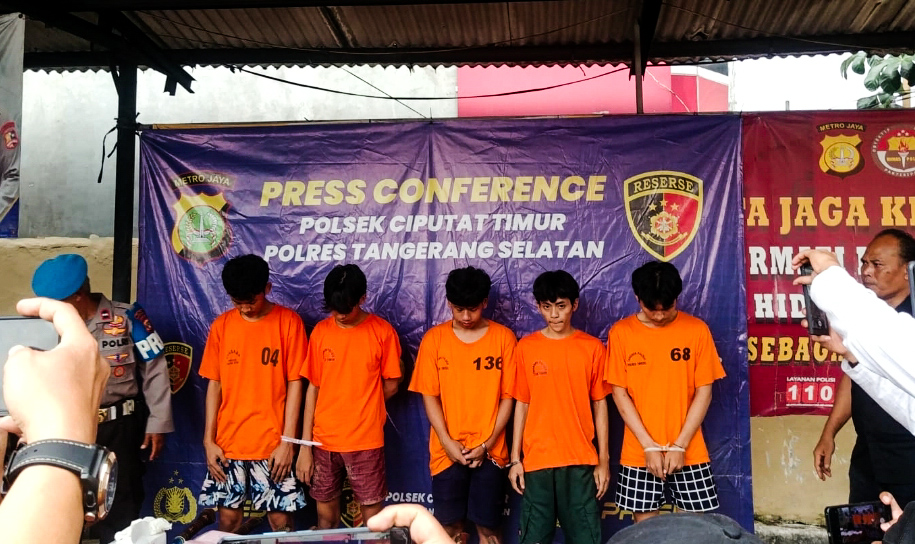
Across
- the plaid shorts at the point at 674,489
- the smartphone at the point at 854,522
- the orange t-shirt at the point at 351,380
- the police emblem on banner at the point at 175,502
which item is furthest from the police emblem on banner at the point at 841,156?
the police emblem on banner at the point at 175,502

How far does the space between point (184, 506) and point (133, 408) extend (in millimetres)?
717

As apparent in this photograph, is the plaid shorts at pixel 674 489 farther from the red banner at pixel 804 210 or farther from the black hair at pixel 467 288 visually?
the black hair at pixel 467 288

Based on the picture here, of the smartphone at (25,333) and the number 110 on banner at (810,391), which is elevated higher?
the smartphone at (25,333)

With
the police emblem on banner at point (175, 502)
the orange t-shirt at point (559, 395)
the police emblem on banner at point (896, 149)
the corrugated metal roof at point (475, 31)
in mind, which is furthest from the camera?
the police emblem on banner at point (175, 502)

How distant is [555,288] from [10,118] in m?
2.57

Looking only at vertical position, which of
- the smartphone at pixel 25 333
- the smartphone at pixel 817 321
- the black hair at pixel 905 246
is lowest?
the smartphone at pixel 25 333

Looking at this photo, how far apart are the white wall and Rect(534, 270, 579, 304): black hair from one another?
241 cm

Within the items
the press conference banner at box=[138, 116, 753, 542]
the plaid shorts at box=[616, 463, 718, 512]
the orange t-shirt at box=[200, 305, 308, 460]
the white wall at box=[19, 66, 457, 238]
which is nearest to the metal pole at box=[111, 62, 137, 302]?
the press conference banner at box=[138, 116, 753, 542]

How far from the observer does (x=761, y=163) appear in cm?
350

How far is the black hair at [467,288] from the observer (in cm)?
318

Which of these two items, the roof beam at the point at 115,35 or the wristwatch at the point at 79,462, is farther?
the roof beam at the point at 115,35

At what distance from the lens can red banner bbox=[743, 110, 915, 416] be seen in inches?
134

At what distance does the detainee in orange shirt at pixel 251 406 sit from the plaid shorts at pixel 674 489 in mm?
1638

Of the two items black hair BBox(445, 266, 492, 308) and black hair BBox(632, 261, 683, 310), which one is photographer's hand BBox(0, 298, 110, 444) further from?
black hair BBox(632, 261, 683, 310)
